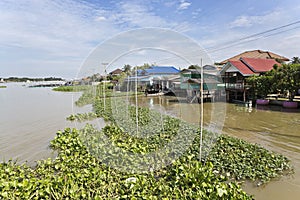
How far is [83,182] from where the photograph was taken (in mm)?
3328

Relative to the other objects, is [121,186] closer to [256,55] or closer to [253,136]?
[253,136]

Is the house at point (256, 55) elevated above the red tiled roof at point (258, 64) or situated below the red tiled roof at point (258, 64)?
above

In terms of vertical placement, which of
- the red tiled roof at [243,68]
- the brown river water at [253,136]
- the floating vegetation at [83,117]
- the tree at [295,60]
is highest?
the tree at [295,60]

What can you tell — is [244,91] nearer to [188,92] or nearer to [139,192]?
[188,92]

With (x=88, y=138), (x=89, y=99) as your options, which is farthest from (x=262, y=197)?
(x=89, y=99)

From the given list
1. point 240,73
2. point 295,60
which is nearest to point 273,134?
point 240,73

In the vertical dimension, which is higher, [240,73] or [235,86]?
[240,73]

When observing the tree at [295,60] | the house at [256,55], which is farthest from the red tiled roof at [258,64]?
the house at [256,55]

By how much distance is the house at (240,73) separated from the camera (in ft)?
48.6

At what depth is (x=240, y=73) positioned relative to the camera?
14.9 meters

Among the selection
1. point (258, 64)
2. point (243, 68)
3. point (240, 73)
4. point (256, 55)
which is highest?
point (256, 55)

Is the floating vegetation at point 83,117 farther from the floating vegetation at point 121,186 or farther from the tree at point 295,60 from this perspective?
the tree at point 295,60

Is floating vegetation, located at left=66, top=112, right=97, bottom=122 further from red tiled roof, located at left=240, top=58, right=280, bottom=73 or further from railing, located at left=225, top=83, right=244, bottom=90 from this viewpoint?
red tiled roof, located at left=240, top=58, right=280, bottom=73

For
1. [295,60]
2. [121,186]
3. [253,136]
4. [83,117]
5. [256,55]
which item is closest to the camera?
[121,186]
